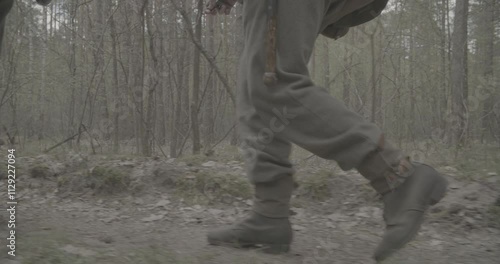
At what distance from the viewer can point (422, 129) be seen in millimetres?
9438

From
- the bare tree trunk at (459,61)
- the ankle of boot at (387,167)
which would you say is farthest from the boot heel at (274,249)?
the bare tree trunk at (459,61)

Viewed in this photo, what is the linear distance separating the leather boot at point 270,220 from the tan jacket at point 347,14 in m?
0.71

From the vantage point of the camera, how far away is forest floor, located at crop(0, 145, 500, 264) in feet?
5.76

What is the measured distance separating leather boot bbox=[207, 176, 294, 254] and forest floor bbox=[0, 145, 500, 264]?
0.19ft

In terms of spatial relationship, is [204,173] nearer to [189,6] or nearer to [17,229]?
[17,229]

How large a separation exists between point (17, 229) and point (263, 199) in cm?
117

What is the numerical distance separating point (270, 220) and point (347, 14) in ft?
3.19

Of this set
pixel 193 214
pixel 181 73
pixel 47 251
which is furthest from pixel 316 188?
pixel 181 73

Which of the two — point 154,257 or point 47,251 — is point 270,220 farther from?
point 47,251

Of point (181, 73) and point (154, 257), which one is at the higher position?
point (181, 73)

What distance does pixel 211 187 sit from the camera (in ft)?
9.98

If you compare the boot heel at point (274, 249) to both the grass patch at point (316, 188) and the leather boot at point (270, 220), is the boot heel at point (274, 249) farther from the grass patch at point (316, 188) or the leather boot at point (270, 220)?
the grass patch at point (316, 188)

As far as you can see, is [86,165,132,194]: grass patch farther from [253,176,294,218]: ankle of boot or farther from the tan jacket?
the tan jacket

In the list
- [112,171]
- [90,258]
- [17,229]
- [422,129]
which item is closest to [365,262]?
[90,258]
